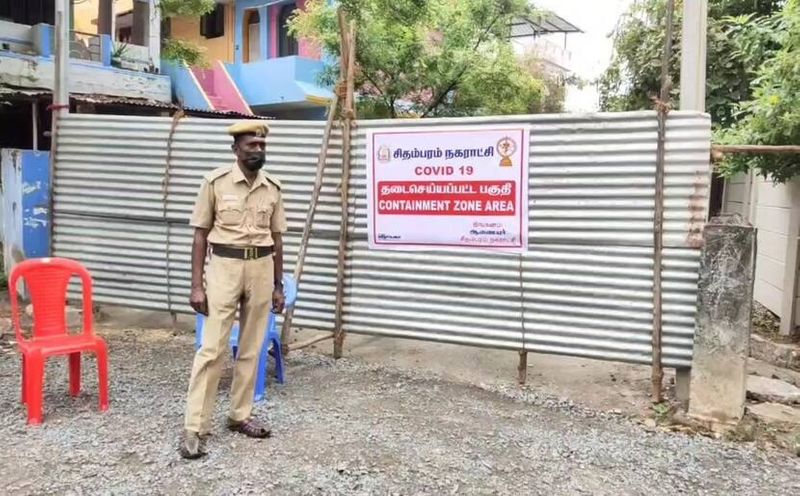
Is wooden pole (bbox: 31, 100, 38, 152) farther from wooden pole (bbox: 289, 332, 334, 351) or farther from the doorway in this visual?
wooden pole (bbox: 289, 332, 334, 351)

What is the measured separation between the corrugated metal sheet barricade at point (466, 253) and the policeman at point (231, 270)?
1.59 metres

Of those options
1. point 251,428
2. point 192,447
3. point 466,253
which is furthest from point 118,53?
point 192,447

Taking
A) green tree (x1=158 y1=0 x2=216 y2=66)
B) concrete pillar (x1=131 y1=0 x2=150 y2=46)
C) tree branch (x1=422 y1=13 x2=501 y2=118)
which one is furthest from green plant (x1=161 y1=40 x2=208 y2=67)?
tree branch (x1=422 y1=13 x2=501 y2=118)

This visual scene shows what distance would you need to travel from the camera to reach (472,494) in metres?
3.28

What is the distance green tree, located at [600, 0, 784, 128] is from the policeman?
21.2 feet

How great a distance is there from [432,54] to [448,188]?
21.0ft

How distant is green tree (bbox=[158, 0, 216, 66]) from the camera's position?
1296 centimetres

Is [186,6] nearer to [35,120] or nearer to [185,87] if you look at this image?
[185,87]

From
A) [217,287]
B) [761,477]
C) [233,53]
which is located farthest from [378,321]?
[233,53]

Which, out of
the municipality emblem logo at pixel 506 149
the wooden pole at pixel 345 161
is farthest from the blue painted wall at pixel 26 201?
the municipality emblem logo at pixel 506 149

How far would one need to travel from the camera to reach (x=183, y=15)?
46.7 ft

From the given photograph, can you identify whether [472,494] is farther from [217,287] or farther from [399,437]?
[217,287]

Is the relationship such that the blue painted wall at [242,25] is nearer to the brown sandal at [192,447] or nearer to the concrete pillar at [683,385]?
the concrete pillar at [683,385]

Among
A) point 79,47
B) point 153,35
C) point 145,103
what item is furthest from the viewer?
point 153,35
